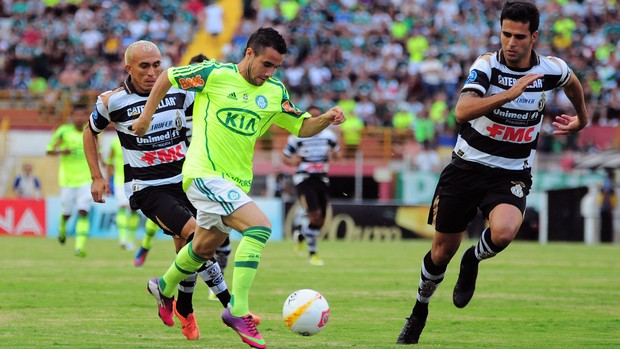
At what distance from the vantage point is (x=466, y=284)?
373 inches

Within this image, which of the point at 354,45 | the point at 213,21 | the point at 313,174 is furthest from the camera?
the point at 213,21

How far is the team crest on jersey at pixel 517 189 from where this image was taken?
9.28 metres

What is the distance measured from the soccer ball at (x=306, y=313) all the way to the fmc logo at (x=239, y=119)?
54.9 inches

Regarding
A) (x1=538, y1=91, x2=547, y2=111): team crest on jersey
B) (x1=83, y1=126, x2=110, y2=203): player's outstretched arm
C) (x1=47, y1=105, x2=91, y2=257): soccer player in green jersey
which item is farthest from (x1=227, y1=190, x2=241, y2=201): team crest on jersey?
(x1=47, y1=105, x2=91, y2=257): soccer player in green jersey

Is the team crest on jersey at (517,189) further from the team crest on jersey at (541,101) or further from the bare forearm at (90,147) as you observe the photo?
the bare forearm at (90,147)

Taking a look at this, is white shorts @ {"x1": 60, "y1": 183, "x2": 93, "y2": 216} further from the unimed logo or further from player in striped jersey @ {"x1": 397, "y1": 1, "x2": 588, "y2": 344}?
player in striped jersey @ {"x1": 397, "y1": 1, "x2": 588, "y2": 344}

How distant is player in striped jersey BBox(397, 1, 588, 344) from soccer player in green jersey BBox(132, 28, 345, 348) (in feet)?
3.64

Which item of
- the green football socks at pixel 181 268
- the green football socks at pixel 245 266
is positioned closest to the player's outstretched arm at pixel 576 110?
the green football socks at pixel 245 266

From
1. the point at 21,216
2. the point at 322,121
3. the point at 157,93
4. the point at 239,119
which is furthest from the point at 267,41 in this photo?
the point at 21,216

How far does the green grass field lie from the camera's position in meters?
9.74

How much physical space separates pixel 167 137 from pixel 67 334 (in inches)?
79.0

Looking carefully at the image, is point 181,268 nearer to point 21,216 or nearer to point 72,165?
point 72,165

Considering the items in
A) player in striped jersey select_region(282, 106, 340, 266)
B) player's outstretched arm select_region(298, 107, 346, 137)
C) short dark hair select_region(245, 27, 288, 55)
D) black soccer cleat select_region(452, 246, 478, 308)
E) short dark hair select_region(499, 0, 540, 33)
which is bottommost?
player in striped jersey select_region(282, 106, 340, 266)

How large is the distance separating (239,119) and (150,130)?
1.61 metres
